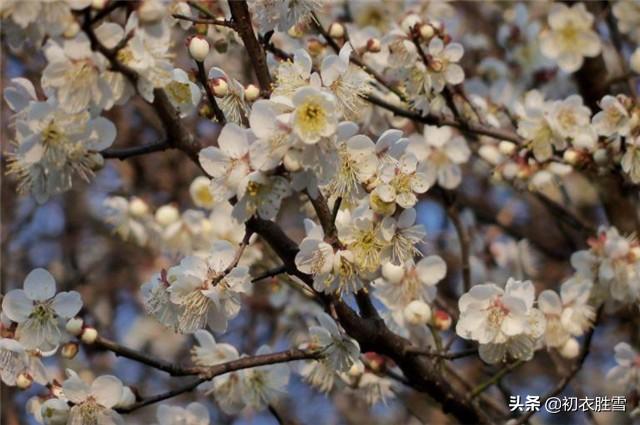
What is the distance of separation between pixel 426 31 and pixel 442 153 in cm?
75

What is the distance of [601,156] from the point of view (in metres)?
3.05

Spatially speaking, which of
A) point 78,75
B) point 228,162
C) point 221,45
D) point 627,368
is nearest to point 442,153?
point 627,368

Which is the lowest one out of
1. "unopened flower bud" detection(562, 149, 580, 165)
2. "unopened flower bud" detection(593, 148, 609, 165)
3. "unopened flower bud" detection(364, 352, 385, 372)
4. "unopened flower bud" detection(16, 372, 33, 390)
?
"unopened flower bud" detection(364, 352, 385, 372)

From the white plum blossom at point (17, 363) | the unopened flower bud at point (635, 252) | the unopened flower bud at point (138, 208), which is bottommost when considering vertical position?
the unopened flower bud at point (138, 208)

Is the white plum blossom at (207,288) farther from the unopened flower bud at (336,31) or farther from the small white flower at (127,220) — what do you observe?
the small white flower at (127,220)

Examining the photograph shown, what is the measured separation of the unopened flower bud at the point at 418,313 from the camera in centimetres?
295

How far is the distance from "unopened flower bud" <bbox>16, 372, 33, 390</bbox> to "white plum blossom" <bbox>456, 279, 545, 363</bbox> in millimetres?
1021

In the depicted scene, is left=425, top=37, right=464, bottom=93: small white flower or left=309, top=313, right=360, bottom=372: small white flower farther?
left=425, top=37, right=464, bottom=93: small white flower

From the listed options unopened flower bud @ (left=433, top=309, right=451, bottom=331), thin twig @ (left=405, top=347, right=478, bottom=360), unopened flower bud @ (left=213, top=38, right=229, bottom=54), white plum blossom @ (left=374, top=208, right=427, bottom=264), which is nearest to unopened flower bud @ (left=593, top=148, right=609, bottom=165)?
unopened flower bud @ (left=433, top=309, right=451, bottom=331)

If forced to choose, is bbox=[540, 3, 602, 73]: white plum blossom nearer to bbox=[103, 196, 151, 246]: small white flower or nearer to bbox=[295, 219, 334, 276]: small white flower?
bbox=[103, 196, 151, 246]: small white flower

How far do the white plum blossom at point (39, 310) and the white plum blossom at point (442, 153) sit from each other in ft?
4.92

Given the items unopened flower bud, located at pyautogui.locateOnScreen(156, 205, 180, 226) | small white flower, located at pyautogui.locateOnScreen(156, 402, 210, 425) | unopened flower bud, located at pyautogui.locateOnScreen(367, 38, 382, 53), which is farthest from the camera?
unopened flower bud, located at pyautogui.locateOnScreen(156, 205, 180, 226)

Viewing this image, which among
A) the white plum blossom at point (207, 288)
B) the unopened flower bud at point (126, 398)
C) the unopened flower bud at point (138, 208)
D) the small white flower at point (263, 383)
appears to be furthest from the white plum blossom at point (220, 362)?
the unopened flower bud at point (138, 208)

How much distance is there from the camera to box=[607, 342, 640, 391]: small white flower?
3057mm
